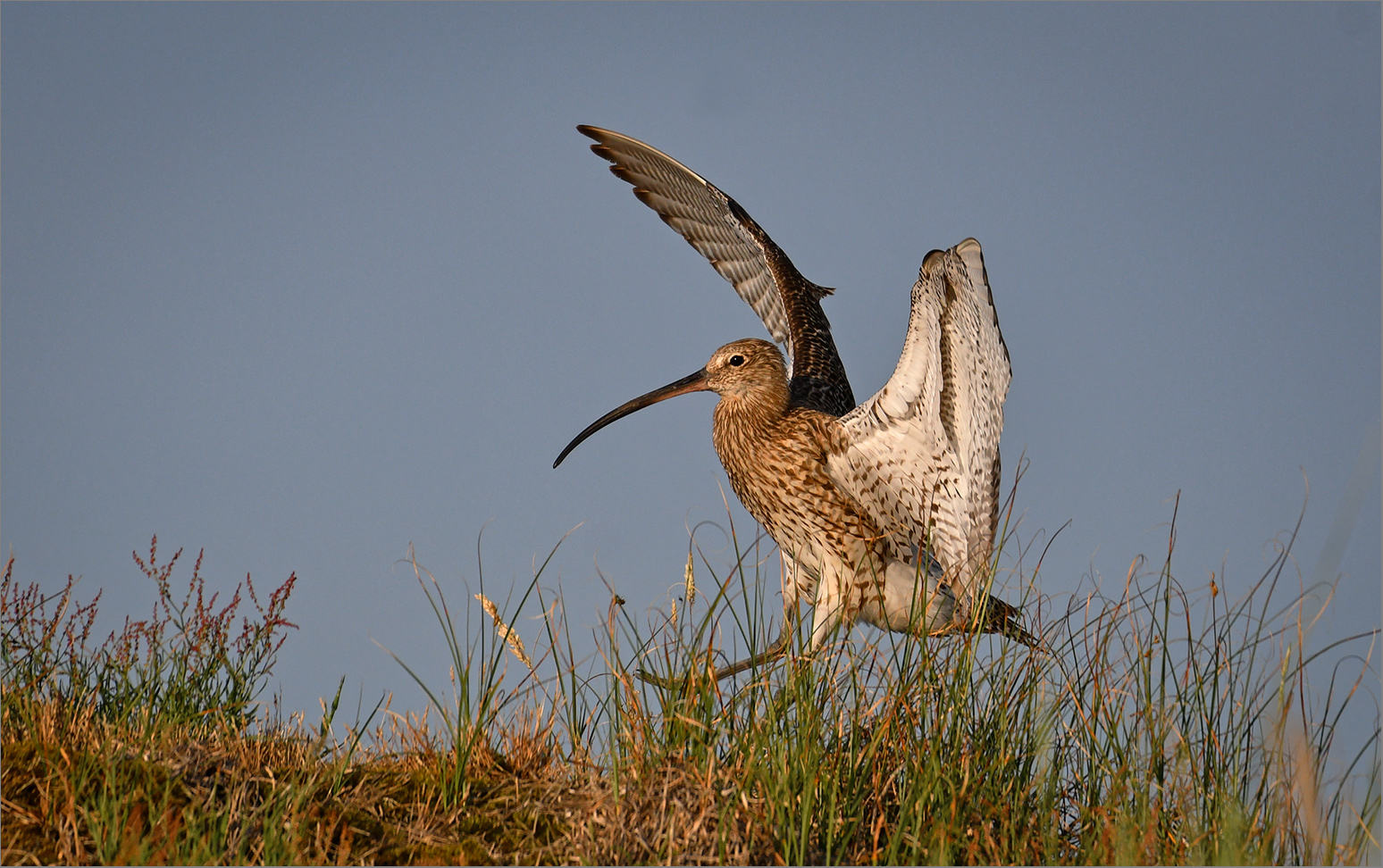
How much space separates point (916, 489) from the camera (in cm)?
538

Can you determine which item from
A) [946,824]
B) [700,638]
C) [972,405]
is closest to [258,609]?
[700,638]

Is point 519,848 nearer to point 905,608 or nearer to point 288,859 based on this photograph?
point 288,859

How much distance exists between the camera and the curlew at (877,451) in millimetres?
4820

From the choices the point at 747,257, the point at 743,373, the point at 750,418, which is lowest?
the point at 750,418

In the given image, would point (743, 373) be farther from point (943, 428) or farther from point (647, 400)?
point (943, 428)

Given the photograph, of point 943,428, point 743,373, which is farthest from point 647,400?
point 943,428

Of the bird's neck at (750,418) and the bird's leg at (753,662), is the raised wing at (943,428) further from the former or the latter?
the bird's leg at (753,662)

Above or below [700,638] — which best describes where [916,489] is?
above

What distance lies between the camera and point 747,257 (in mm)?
7949

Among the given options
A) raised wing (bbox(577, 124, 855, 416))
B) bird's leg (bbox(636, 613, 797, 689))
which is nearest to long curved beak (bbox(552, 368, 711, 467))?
raised wing (bbox(577, 124, 855, 416))

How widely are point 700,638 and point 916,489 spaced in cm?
189

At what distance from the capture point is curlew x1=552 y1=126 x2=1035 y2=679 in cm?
482

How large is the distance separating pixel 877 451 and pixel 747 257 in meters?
2.95

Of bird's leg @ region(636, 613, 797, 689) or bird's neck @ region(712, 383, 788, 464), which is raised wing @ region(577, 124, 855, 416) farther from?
bird's leg @ region(636, 613, 797, 689)
